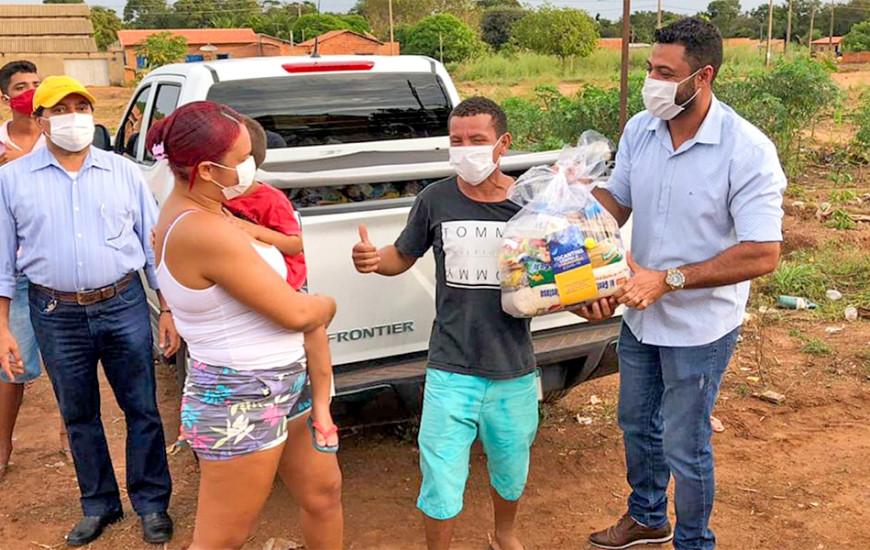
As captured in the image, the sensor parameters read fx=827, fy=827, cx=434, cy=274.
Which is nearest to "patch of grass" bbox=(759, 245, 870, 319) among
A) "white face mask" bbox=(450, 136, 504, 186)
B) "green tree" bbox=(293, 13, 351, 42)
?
"white face mask" bbox=(450, 136, 504, 186)

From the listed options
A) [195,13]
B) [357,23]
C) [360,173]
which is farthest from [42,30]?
[195,13]

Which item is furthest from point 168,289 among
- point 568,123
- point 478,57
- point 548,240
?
point 478,57

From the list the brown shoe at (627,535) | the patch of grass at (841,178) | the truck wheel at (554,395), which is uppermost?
the truck wheel at (554,395)

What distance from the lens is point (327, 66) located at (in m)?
4.79

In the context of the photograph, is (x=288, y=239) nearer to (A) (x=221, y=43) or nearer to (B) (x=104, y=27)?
(A) (x=221, y=43)

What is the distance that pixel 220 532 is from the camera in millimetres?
2381

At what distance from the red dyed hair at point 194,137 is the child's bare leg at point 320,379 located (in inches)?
23.6

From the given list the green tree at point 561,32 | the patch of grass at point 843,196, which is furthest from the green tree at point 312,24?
the patch of grass at point 843,196

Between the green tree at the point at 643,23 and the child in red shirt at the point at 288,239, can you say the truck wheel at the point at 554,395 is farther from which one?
the green tree at the point at 643,23

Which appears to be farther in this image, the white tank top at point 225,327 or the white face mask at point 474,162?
the white face mask at point 474,162

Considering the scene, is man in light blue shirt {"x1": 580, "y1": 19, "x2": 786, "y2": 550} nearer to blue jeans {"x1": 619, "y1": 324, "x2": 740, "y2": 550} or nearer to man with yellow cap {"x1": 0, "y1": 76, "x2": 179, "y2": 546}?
blue jeans {"x1": 619, "y1": 324, "x2": 740, "y2": 550}

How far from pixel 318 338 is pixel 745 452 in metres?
2.63

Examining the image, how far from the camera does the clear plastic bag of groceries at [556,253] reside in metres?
2.68

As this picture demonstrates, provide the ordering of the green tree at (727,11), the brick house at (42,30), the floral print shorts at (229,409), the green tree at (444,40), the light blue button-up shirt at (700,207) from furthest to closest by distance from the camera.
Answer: the green tree at (727,11) < the green tree at (444,40) < the brick house at (42,30) < the light blue button-up shirt at (700,207) < the floral print shorts at (229,409)
